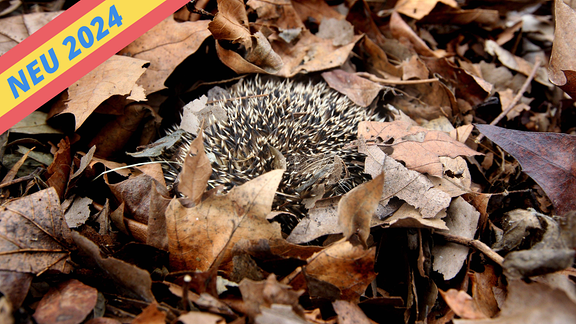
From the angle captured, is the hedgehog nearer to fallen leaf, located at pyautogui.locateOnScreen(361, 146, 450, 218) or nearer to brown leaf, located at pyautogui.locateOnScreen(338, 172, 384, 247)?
fallen leaf, located at pyautogui.locateOnScreen(361, 146, 450, 218)

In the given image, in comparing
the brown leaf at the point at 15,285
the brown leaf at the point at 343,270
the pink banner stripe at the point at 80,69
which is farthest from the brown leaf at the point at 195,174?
the pink banner stripe at the point at 80,69

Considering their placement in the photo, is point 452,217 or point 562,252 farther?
point 452,217

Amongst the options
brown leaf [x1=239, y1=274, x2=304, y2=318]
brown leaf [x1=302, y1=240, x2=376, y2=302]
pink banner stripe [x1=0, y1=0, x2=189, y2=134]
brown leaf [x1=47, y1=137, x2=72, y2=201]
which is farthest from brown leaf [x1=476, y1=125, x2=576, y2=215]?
→ brown leaf [x1=47, y1=137, x2=72, y2=201]

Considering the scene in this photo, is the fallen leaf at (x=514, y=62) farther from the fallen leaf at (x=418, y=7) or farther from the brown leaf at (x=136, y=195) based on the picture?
the brown leaf at (x=136, y=195)

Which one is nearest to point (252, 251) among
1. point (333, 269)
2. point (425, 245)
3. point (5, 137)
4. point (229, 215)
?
point (229, 215)

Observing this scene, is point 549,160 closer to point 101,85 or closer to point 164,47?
point 164,47

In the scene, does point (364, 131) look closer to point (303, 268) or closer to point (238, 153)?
point (238, 153)

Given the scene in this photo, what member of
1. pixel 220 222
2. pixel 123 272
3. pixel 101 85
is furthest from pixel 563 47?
pixel 101 85
